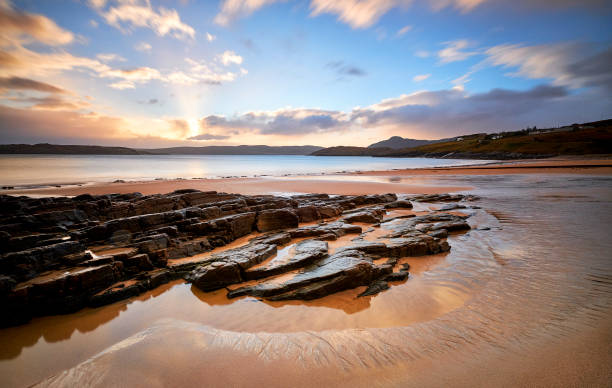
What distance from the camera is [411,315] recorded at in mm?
4824

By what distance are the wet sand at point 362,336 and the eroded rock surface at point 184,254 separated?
0.35m

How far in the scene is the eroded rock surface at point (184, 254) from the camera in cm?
572

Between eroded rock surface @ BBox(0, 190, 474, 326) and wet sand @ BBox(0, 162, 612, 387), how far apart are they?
0.35 m

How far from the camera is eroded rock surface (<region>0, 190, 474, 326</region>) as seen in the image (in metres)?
5.72

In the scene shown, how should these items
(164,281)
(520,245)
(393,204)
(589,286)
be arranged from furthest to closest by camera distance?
(393,204), (520,245), (164,281), (589,286)

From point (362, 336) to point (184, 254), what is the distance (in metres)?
6.40

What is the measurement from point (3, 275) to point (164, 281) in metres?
3.19

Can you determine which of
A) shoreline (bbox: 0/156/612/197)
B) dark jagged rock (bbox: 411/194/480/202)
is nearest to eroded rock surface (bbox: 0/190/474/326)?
dark jagged rock (bbox: 411/194/480/202)

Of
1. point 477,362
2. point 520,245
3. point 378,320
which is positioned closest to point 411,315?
point 378,320

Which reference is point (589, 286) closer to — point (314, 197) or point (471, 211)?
point (471, 211)

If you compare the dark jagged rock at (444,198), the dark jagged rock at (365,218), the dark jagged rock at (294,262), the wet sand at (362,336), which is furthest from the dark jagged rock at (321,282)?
the dark jagged rock at (444,198)

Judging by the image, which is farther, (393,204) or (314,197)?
(314,197)

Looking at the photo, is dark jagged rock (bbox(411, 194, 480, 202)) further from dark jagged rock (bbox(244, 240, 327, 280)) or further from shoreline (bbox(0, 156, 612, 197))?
dark jagged rock (bbox(244, 240, 327, 280))

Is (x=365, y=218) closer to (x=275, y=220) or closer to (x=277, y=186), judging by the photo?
(x=275, y=220)
